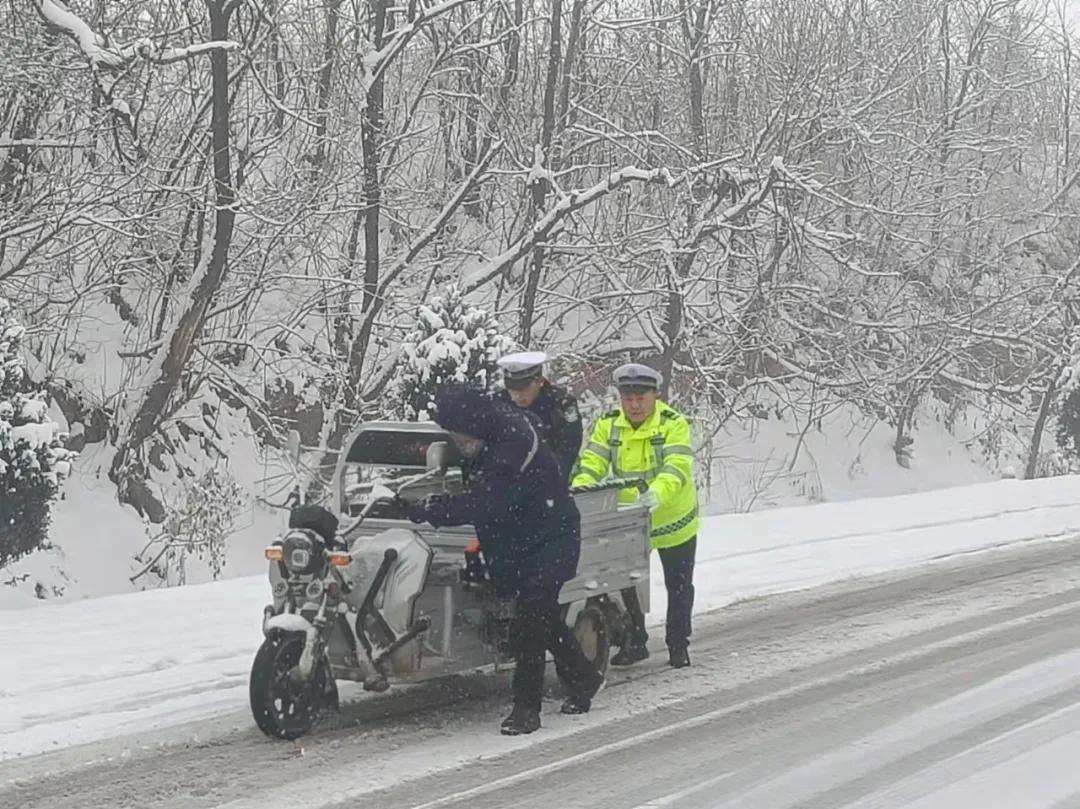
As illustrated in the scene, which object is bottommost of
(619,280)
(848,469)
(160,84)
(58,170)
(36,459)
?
(848,469)

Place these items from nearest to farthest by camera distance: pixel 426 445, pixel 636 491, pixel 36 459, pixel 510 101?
pixel 426 445 → pixel 636 491 → pixel 36 459 → pixel 510 101

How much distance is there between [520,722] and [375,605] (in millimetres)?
895

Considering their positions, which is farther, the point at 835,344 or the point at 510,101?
the point at 835,344

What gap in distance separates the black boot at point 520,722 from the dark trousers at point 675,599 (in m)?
1.43

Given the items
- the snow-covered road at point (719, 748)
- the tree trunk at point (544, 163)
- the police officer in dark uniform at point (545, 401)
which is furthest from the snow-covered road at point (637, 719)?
the tree trunk at point (544, 163)

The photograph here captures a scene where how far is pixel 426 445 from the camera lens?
7840 mm

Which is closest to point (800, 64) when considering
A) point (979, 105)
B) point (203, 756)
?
point (979, 105)

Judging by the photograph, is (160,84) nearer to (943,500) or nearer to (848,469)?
(943,500)

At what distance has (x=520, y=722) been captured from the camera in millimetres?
7109

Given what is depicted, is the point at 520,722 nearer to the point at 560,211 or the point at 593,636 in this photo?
the point at 593,636

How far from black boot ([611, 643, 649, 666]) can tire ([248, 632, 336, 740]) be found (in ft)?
7.11

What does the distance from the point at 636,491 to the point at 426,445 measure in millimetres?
1330

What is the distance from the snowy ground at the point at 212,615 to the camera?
7453 millimetres

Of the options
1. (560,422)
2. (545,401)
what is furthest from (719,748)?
(545,401)
